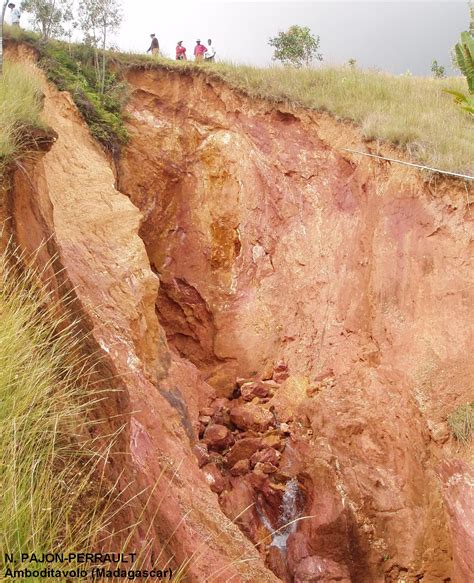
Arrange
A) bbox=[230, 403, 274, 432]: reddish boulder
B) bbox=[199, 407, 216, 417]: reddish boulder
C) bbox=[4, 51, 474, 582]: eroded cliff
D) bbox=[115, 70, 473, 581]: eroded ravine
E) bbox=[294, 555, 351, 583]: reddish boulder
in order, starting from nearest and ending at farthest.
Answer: bbox=[4, 51, 474, 582]: eroded cliff
bbox=[294, 555, 351, 583]: reddish boulder
bbox=[115, 70, 473, 581]: eroded ravine
bbox=[230, 403, 274, 432]: reddish boulder
bbox=[199, 407, 216, 417]: reddish boulder

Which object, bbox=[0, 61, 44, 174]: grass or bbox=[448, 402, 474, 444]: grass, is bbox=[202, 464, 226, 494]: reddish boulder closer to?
bbox=[448, 402, 474, 444]: grass

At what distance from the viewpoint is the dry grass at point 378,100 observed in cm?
818

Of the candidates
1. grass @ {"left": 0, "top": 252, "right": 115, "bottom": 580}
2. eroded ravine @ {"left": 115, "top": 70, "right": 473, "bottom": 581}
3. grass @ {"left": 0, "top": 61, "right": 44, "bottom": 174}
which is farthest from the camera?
eroded ravine @ {"left": 115, "top": 70, "right": 473, "bottom": 581}

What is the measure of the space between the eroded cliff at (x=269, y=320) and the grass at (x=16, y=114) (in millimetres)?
223

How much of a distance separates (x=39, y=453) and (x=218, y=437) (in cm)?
544

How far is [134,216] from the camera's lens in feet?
22.7

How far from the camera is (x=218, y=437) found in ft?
24.0

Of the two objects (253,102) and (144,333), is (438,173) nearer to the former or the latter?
(253,102)

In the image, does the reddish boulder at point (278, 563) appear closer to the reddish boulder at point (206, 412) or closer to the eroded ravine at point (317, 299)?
the eroded ravine at point (317, 299)

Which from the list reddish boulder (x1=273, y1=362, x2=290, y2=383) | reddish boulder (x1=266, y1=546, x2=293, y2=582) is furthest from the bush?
reddish boulder (x1=266, y1=546, x2=293, y2=582)

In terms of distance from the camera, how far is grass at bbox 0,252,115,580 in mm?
1725

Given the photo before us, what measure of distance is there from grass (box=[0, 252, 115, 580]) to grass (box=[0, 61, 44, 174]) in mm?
1594

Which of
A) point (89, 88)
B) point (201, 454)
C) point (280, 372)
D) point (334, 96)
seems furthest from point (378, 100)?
point (201, 454)

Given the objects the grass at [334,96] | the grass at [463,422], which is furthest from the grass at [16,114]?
the grass at [463,422]
